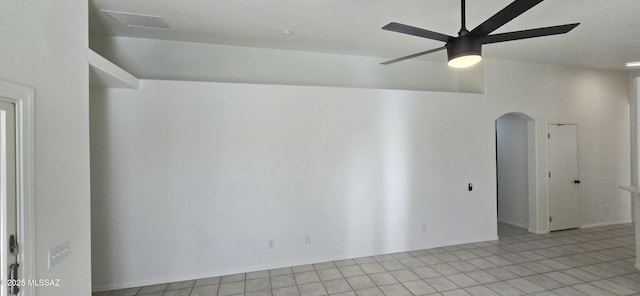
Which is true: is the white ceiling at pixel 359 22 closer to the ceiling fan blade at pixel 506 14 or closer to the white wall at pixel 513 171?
the ceiling fan blade at pixel 506 14

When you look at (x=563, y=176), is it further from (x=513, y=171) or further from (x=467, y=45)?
(x=467, y=45)

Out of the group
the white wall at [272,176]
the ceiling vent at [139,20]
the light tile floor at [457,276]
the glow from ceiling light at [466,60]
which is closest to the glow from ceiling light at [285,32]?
the white wall at [272,176]

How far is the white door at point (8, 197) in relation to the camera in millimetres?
1628

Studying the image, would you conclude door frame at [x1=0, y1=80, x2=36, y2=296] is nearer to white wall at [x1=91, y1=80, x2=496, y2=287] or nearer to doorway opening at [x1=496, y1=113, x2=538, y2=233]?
white wall at [x1=91, y1=80, x2=496, y2=287]

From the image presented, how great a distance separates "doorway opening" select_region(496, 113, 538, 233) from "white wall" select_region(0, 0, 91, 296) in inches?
258

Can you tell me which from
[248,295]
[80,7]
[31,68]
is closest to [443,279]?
[248,295]

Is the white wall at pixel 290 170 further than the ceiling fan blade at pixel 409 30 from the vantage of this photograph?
Yes

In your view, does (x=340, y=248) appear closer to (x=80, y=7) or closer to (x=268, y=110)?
(x=268, y=110)

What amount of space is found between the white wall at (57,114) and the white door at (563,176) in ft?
23.4

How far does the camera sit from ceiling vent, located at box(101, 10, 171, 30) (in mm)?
3136

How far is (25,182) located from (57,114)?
1.79ft

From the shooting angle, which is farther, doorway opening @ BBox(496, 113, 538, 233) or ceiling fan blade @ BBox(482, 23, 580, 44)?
doorway opening @ BBox(496, 113, 538, 233)

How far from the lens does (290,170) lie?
4.03m

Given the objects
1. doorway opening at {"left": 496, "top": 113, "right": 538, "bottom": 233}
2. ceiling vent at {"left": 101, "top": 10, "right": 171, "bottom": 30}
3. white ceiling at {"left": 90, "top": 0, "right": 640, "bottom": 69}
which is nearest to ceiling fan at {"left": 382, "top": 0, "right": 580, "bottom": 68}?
white ceiling at {"left": 90, "top": 0, "right": 640, "bottom": 69}
